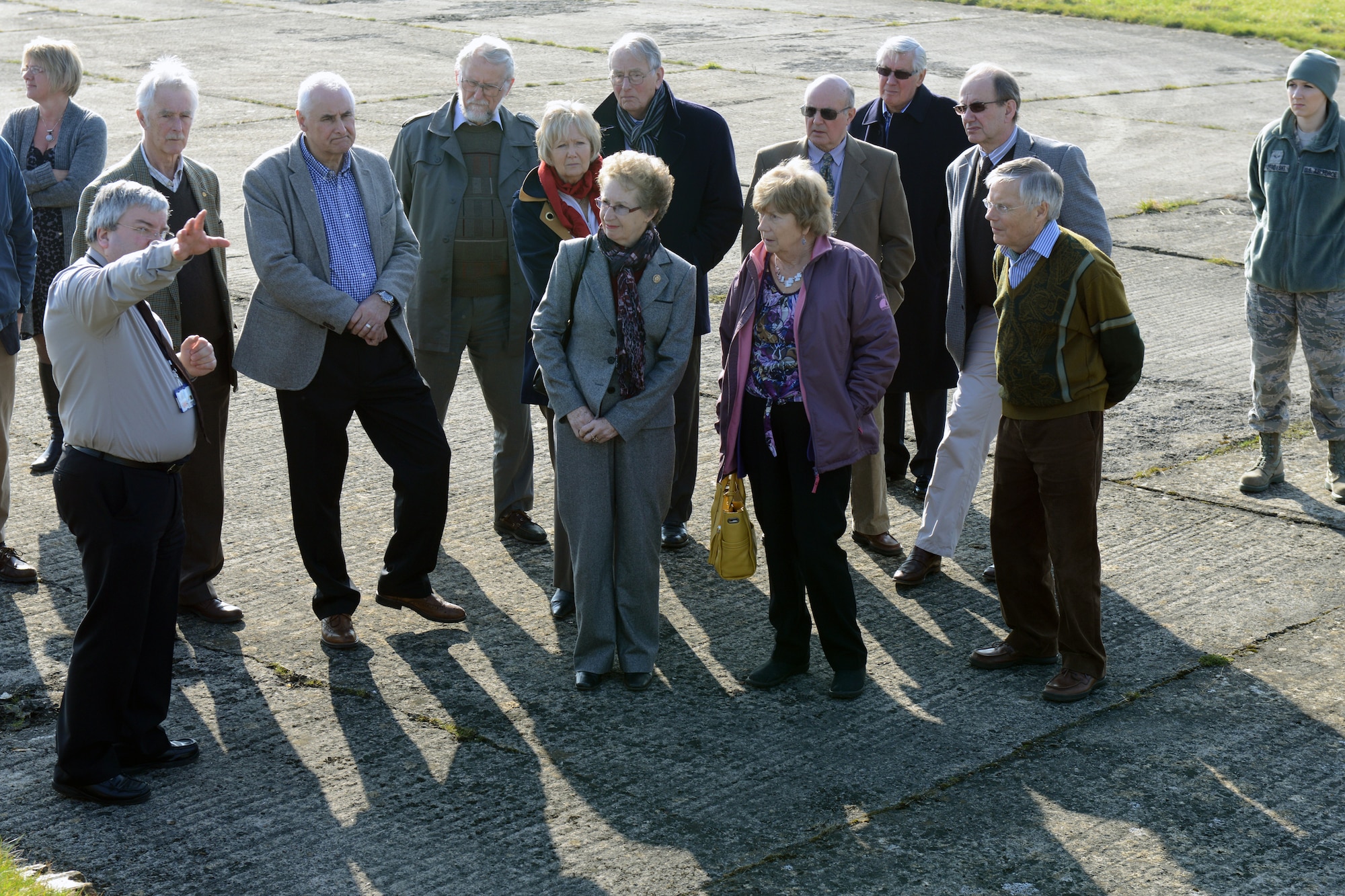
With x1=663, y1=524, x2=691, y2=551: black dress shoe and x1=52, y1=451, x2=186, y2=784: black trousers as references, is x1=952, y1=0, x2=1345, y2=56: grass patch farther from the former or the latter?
x1=52, y1=451, x2=186, y2=784: black trousers

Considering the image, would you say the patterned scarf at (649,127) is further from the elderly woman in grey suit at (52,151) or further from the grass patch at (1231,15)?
the grass patch at (1231,15)

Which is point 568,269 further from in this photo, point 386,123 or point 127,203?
point 386,123

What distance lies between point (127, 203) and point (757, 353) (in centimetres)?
213

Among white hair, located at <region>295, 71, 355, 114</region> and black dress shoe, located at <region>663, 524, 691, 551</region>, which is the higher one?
white hair, located at <region>295, 71, 355, 114</region>

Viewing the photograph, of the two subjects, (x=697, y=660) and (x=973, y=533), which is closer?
(x=697, y=660)

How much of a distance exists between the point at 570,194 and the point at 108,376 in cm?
198

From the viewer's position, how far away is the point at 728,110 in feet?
57.4

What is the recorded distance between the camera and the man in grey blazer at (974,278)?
5.68 metres

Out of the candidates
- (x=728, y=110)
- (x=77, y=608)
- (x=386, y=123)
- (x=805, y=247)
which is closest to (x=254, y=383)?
(x=77, y=608)

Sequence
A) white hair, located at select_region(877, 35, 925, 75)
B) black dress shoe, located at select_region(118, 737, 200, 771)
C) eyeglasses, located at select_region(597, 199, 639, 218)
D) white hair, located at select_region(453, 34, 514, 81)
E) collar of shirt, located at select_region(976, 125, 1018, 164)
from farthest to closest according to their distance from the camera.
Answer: white hair, located at select_region(877, 35, 925, 75), white hair, located at select_region(453, 34, 514, 81), collar of shirt, located at select_region(976, 125, 1018, 164), eyeglasses, located at select_region(597, 199, 639, 218), black dress shoe, located at select_region(118, 737, 200, 771)

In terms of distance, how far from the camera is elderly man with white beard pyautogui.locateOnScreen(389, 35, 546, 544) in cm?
625

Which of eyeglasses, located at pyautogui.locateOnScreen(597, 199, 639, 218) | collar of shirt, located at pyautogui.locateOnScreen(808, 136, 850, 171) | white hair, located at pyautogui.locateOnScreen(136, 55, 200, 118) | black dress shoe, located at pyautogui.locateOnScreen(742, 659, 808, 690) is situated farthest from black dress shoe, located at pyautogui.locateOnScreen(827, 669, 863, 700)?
white hair, located at pyautogui.locateOnScreen(136, 55, 200, 118)

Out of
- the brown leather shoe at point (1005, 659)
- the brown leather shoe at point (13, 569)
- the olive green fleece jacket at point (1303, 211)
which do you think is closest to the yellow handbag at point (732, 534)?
the brown leather shoe at point (1005, 659)

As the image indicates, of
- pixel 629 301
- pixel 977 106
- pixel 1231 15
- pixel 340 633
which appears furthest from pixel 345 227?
pixel 1231 15
